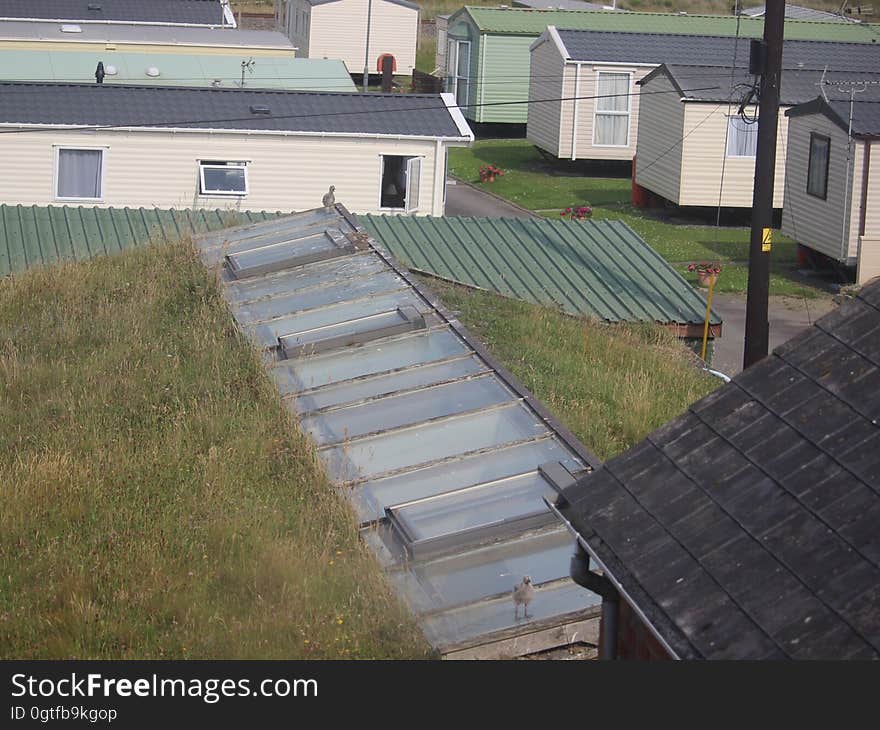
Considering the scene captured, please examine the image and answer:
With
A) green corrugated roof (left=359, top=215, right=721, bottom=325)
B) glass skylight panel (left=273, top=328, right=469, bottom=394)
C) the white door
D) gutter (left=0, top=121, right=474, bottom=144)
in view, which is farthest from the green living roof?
glass skylight panel (left=273, top=328, right=469, bottom=394)

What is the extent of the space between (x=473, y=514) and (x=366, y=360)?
348 cm

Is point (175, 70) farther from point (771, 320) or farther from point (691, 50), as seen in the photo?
point (691, 50)

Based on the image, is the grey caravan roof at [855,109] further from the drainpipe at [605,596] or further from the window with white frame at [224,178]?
the drainpipe at [605,596]

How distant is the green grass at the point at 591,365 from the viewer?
43.4 ft

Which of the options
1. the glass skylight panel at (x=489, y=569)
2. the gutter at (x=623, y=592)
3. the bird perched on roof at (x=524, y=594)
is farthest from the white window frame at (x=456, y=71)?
the gutter at (x=623, y=592)

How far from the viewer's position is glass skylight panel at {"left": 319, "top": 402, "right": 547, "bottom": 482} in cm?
1071

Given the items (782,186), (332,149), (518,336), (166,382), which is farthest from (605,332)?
(782,186)

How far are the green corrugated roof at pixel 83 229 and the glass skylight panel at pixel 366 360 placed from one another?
259 inches

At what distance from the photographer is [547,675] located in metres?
4.95

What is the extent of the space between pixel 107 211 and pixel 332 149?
6.17 meters

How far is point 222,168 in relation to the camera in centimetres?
2588

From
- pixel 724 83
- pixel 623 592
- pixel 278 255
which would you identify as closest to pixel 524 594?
pixel 623 592

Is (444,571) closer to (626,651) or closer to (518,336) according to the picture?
(626,651)

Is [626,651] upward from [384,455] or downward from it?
upward
